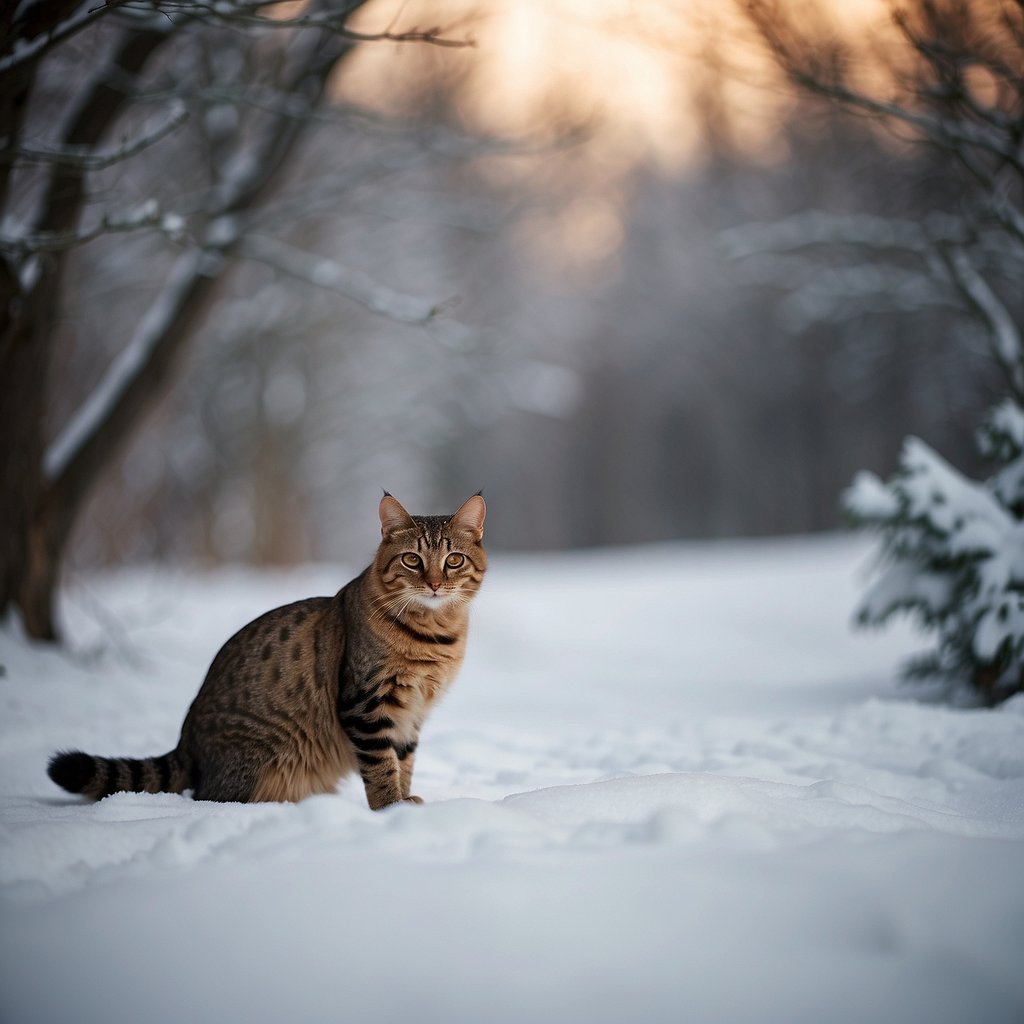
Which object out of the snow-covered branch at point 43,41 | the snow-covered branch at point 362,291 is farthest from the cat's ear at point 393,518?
the snow-covered branch at point 43,41

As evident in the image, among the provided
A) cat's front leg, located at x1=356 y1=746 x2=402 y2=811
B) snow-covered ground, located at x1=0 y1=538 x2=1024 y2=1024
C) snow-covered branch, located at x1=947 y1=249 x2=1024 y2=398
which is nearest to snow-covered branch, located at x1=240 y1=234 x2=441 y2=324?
cat's front leg, located at x1=356 y1=746 x2=402 y2=811

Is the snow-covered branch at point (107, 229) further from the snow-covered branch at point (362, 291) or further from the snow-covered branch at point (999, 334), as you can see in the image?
the snow-covered branch at point (999, 334)

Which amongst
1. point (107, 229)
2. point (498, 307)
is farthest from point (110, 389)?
point (498, 307)

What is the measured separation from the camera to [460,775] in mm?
4266

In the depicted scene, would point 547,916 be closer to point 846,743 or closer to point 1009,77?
point 846,743

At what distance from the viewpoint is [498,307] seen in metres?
21.6

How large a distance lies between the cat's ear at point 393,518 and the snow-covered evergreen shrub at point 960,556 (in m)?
3.46

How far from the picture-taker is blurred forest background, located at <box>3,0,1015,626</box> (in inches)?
285

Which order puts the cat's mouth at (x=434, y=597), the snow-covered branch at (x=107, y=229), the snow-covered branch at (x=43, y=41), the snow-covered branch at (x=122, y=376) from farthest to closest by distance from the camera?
the snow-covered branch at (x=122, y=376) < the snow-covered branch at (x=107, y=229) < the snow-covered branch at (x=43, y=41) < the cat's mouth at (x=434, y=597)

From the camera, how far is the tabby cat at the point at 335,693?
319 centimetres

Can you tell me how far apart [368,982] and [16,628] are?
4.97 m

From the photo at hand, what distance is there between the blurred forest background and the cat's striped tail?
8.04 feet

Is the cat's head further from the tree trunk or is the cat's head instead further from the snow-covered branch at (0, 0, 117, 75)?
the tree trunk

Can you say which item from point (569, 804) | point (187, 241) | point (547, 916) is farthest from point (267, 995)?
point (187, 241)
